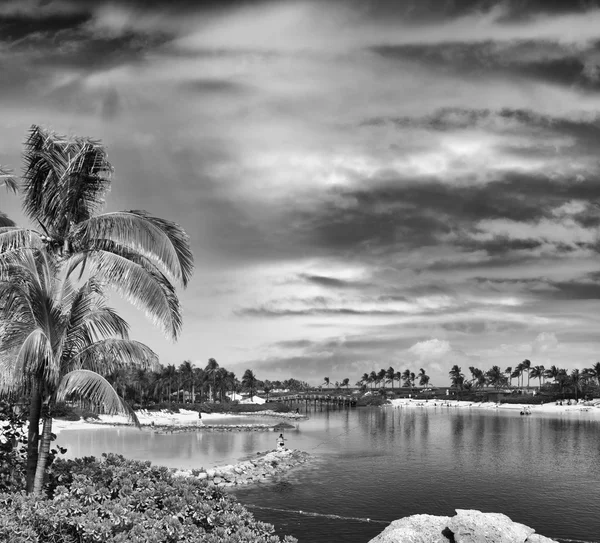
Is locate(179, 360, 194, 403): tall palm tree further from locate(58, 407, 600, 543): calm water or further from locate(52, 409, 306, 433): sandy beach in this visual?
locate(58, 407, 600, 543): calm water

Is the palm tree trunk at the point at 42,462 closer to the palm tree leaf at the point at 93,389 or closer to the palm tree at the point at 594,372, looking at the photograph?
the palm tree leaf at the point at 93,389

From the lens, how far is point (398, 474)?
46250mm

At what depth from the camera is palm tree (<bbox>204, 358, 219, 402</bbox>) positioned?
150 meters

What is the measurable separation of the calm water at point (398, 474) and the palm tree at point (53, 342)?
61.6ft

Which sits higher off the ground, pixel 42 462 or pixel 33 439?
pixel 33 439

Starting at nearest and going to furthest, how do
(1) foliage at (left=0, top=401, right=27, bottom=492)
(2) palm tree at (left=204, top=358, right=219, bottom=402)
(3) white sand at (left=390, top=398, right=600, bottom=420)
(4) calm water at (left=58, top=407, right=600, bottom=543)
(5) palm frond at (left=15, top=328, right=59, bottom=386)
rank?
Answer: 1. (5) palm frond at (left=15, top=328, right=59, bottom=386)
2. (1) foliage at (left=0, top=401, right=27, bottom=492)
3. (4) calm water at (left=58, top=407, right=600, bottom=543)
4. (3) white sand at (left=390, top=398, right=600, bottom=420)
5. (2) palm tree at (left=204, top=358, right=219, bottom=402)

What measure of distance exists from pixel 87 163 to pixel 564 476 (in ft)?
158

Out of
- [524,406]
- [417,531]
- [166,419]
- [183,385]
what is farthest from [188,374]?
[417,531]

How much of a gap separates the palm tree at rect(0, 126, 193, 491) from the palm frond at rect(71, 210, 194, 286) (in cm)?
2

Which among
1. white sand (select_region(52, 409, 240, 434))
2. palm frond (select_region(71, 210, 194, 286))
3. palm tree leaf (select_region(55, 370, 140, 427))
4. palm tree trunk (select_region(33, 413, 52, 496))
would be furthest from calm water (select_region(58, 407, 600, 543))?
palm frond (select_region(71, 210, 194, 286))

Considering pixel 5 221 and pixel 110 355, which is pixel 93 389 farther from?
pixel 5 221

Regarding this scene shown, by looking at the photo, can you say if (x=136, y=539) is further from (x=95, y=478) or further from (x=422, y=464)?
(x=422, y=464)

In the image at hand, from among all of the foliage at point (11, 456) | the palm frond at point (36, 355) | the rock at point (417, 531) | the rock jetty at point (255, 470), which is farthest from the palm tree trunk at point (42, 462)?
the rock jetty at point (255, 470)

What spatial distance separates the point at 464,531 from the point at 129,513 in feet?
48.4
